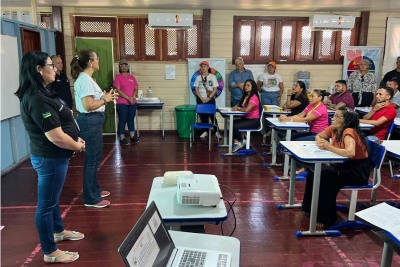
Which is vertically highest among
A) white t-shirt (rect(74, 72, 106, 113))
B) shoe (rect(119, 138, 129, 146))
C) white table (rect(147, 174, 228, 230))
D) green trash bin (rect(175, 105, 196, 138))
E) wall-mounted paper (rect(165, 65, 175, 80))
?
wall-mounted paper (rect(165, 65, 175, 80))

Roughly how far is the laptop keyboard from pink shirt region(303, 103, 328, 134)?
3.45 metres

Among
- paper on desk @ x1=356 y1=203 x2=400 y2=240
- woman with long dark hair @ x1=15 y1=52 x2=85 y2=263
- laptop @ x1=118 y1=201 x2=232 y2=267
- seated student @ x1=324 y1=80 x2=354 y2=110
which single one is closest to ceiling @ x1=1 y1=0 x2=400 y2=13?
seated student @ x1=324 y1=80 x2=354 y2=110

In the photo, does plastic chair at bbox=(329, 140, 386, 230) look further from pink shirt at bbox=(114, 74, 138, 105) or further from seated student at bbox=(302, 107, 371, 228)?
pink shirt at bbox=(114, 74, 138, 105)

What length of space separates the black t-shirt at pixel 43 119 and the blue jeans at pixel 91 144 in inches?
28.0

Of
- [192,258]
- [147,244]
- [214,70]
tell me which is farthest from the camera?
[214,70]

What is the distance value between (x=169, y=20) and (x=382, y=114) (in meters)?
3.99

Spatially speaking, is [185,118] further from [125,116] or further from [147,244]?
[147,244]

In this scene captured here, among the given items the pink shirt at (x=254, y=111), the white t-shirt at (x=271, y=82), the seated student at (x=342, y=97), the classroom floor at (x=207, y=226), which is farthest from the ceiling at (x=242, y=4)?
the classroom floor at (x=207, y=226)

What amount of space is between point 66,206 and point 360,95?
569cm

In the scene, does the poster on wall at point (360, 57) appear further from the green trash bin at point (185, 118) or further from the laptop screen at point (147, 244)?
the laptop screen at point (147, 244)

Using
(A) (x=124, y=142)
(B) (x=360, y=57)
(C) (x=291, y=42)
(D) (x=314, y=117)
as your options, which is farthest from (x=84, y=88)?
(B) (x=360, y=57)

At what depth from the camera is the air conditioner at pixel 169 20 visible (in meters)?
6.01

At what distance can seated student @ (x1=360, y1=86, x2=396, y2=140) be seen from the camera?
402 cm

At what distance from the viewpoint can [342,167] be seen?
9.51ft
